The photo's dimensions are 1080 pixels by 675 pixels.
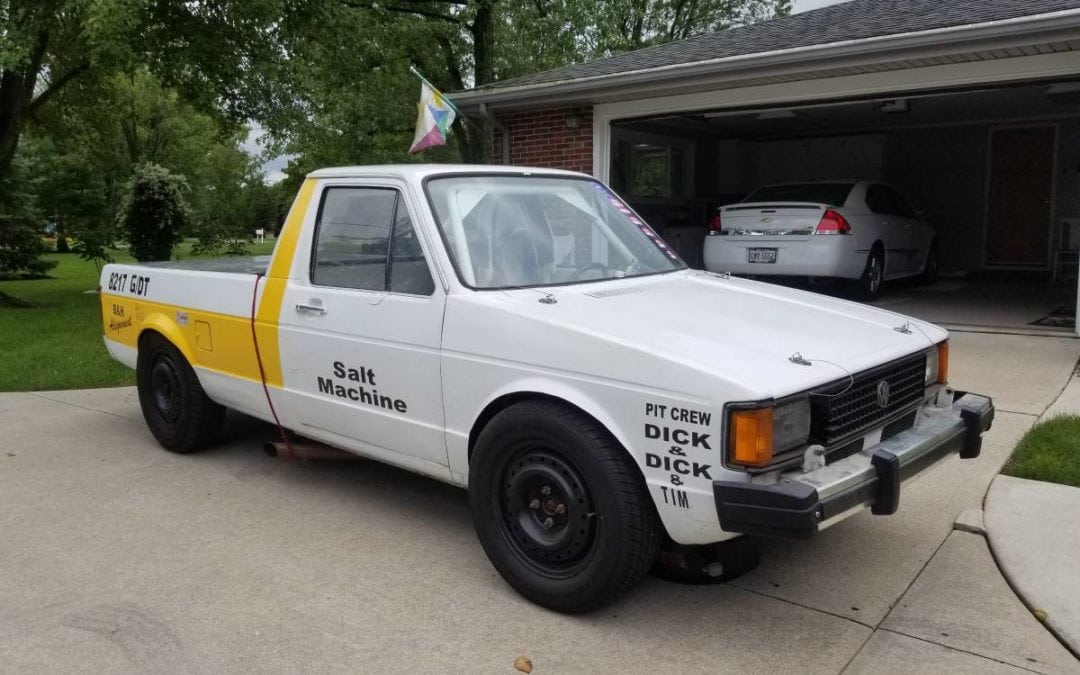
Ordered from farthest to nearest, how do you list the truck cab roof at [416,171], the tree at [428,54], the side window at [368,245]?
the tree at [428,54]
the truck cab roof at [416,171]
the side window at [368,245]

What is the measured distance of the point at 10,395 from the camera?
303 inches

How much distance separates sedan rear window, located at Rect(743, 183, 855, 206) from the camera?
10875 mm

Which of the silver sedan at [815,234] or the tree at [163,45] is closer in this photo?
the silver sedan at [815,234]

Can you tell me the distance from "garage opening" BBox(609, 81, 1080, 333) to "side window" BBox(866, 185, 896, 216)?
545mm

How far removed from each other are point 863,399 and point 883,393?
16 centimetres

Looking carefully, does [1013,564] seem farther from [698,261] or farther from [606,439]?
[698,261]

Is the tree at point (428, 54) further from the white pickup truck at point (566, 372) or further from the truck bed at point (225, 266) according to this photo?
the white pickup truck at point (566, 372)

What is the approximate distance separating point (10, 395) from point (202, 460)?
10.7 ft

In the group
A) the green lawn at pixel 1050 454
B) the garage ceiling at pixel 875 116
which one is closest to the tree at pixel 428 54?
the garage ceiling at pixel 875 116

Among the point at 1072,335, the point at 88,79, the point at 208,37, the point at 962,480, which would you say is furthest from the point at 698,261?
the point at 88,79

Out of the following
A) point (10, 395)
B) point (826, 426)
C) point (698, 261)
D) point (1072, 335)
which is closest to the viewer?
point (826, 426)

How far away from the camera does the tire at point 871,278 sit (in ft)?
35.8

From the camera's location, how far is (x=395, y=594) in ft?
12.0

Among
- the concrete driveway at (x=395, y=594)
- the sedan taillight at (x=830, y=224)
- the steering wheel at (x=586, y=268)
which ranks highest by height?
the sedan taillight at (x=830, y=224)
